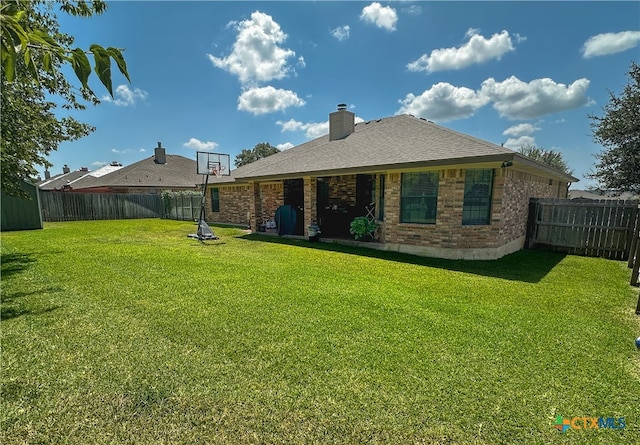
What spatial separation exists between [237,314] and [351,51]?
Answer: 11.2 meters

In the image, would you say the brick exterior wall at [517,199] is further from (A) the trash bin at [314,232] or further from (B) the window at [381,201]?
(A) the trash bin at [314,232]

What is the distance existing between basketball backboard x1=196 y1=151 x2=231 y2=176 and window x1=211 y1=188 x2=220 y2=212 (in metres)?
4.67

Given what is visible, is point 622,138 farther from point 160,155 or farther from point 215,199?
point 160,155

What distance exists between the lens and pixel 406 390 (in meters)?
2.47

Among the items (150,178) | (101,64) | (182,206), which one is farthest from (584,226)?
(150,178)

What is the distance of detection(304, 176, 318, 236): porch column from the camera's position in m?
10.5

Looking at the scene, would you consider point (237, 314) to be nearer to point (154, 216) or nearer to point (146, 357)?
point (146, 357)

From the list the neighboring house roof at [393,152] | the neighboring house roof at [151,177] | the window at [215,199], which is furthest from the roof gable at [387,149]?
the neighboring house roof at [151,177]

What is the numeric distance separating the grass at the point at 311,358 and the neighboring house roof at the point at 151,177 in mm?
20426

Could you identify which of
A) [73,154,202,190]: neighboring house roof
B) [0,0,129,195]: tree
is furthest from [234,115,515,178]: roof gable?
[73,154,202,190]: neighboring house roof

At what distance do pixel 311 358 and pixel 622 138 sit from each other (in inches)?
594

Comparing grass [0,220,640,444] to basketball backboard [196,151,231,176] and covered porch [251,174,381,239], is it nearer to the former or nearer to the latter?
covered porch [251,174,381,239]

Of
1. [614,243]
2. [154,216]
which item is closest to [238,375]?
[614,243]

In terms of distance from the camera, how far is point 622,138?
438 inches
